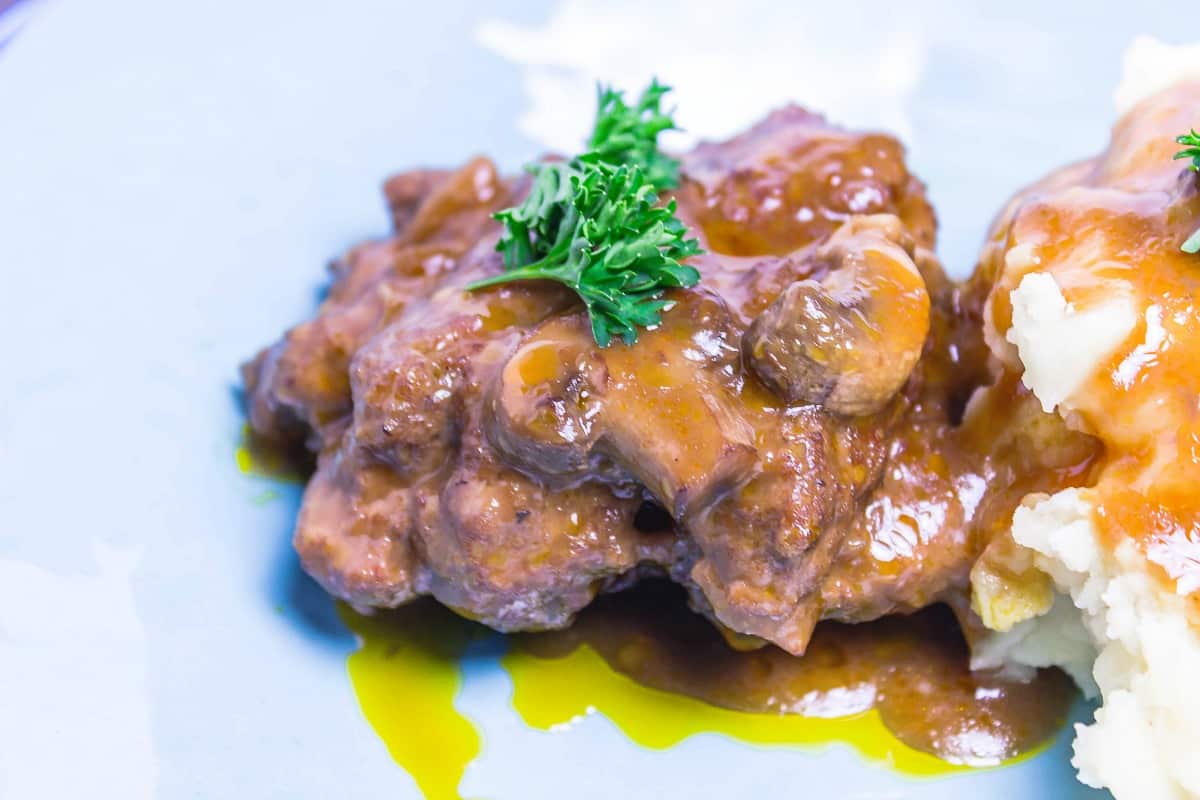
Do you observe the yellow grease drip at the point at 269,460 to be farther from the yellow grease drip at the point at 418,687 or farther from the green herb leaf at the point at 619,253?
the green herb leaf at the point at 619,253

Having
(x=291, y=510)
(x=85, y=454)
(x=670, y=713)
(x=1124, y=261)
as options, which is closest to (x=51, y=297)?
(x=85, y=454)

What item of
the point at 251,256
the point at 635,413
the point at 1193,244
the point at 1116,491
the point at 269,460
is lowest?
the point at 269,460

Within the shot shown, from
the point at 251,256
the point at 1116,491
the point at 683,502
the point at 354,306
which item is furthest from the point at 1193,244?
the point at 251,256

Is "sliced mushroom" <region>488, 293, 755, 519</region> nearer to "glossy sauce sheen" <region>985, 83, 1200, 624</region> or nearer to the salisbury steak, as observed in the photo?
the salisbury steak

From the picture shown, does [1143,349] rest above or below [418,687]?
above

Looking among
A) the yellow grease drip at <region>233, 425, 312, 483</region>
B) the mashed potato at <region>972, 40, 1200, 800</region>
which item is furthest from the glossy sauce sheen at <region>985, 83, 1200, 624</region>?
the yellow grease drip at <region>233, 425, 312, 483</region>

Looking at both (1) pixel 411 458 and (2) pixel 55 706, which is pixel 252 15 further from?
(2) pixel 55 706

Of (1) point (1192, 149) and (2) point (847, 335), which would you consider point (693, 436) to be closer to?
(2) point (847, 335)
